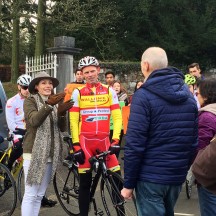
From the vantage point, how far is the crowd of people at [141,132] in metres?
3.04

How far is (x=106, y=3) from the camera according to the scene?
20156 millimetres

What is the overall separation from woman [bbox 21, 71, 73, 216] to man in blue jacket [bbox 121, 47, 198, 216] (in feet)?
4.54

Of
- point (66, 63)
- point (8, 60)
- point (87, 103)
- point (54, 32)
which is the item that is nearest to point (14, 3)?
point (54, 32)

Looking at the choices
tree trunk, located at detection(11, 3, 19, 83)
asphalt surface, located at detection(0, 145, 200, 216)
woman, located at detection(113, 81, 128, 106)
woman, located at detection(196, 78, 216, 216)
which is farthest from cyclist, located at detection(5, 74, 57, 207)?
tree trunk, located at detection(11, 3, 19, 83)

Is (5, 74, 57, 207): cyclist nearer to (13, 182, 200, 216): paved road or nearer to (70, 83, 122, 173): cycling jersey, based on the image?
(13, 182, 200, 216): paved road

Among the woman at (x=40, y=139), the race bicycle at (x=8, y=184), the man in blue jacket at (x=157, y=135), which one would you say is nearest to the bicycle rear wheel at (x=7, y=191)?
the race bicycle at (x=8, y=184)

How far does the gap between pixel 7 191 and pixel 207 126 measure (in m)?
3.04

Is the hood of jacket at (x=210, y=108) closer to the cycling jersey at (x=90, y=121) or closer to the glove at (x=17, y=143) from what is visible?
the cycling jersey at (x=90, y=121)

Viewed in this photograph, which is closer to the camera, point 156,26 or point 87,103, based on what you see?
point 87,103

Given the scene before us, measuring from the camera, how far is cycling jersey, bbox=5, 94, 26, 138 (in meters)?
5.91

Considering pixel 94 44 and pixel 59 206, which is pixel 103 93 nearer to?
pixel 59 206

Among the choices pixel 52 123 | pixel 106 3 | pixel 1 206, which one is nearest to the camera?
pixel 52 123

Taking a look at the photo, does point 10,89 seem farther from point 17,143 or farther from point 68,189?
point 68,189

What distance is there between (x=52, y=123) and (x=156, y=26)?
63.6 feet
